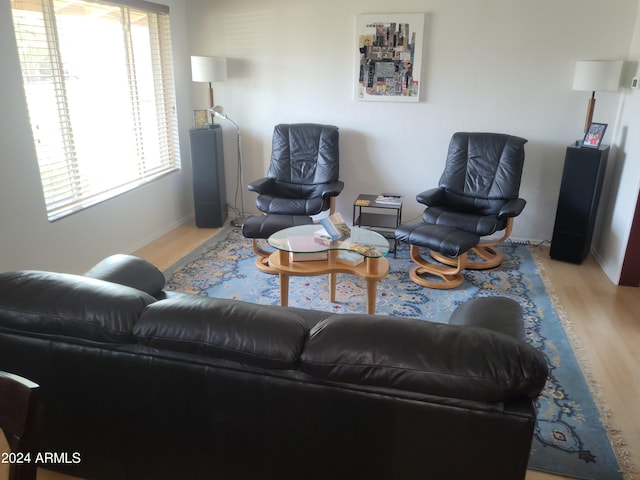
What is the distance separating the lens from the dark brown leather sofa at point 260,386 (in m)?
1.32

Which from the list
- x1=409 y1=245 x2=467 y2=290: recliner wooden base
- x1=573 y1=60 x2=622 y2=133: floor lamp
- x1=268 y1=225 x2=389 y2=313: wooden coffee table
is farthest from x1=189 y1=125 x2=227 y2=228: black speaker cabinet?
x1=573 y1=60 x2=622 y2=133: floor lamp

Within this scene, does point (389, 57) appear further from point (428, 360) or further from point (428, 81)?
point (428, 360)

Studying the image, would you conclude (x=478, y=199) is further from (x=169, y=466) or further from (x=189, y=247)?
(x=169, y=466)

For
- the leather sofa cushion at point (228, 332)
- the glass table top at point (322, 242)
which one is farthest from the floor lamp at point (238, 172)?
the leather sofa cushion at point (228, 332)

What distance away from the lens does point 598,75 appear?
12.2 feet

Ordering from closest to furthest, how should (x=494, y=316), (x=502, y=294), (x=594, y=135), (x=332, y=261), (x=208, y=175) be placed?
(x=494, y=316) < (x=332, y=261) < (x=502, y=294) < (x=594, y=135) < (x=208, y=175)

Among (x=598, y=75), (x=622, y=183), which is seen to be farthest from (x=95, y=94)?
(x=622, y=183)

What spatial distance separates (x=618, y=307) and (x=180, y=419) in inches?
121

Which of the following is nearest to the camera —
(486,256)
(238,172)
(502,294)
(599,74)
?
(502,294)

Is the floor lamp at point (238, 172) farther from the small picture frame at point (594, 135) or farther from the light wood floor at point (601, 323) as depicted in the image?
the small picture frame at point (594, 135)

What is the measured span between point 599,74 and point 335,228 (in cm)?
234

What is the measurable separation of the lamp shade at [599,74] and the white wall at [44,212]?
11.6 feet

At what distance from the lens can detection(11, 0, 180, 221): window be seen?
3262 millimetres

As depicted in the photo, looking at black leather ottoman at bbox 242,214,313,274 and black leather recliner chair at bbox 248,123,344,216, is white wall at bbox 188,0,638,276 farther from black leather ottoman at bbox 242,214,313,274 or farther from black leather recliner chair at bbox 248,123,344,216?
black leather ottoman at bbox 242,214,313,274
